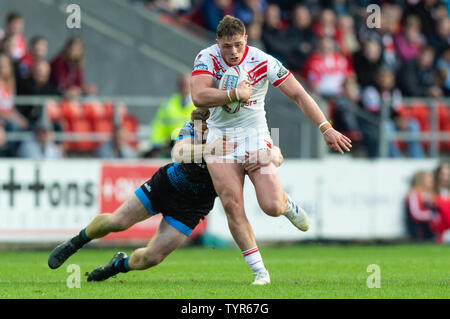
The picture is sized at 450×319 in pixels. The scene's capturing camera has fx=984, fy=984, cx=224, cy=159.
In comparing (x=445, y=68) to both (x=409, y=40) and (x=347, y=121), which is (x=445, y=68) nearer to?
(x=409, y=40)

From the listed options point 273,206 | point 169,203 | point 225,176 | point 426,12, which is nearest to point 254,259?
point 273,206

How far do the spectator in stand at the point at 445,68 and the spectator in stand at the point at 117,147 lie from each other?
313 inches

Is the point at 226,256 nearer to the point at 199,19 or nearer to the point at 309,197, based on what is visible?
the point at 309,197

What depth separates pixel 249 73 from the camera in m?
9.65

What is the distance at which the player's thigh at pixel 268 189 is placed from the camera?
31.2 ft

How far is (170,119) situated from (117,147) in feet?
3.48

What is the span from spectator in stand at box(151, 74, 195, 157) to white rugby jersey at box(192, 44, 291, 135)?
7.27 metres

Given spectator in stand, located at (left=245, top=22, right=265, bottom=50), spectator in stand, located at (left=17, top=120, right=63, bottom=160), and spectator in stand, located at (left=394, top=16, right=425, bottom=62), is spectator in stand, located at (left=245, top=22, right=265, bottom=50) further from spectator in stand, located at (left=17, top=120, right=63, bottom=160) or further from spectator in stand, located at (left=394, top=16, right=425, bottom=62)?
spectator in stand, located at (left=17, top=120, right=63, bottom=160)

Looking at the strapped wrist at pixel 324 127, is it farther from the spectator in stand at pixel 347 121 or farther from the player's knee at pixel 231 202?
the spectator in stand at pixel 347 121

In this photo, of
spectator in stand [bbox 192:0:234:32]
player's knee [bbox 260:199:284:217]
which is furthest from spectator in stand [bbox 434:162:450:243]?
player's knee [bbox 260:199:284:217]

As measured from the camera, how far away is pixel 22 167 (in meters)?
16.6

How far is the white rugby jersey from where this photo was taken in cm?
962
